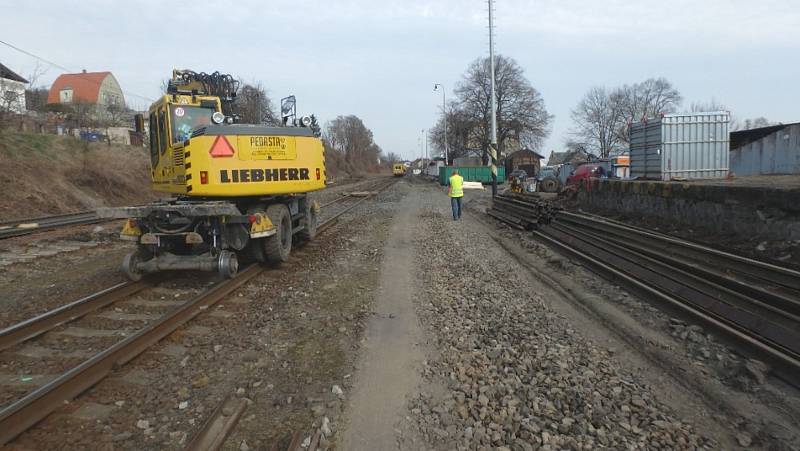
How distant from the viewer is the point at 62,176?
795 inches

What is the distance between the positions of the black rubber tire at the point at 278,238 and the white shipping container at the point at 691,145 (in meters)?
11.9

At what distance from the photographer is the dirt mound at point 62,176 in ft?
54.3

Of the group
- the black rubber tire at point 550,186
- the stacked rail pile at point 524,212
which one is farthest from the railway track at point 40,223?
the black rubber tire at point 550,186

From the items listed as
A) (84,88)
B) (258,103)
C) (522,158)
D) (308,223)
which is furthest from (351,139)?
(308,223)

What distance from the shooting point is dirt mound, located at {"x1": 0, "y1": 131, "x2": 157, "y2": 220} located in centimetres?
1655

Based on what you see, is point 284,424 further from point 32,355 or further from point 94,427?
point 32,355

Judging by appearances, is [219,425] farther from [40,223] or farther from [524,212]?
[40,223]

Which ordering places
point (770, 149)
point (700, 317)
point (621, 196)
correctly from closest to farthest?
1. point (700, 317)
2. point (621, 196)
3. point (770, 149)

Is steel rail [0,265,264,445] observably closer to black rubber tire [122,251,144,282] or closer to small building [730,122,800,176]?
black rubber tire [122,251,144,282]

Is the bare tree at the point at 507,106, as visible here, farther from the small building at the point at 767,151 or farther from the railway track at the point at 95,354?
the railway track at the point at 95,354

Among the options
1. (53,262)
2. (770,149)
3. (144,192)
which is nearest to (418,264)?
(53,262)

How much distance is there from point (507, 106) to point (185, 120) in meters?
54.2

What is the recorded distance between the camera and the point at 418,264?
885cm

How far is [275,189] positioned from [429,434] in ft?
18.8
